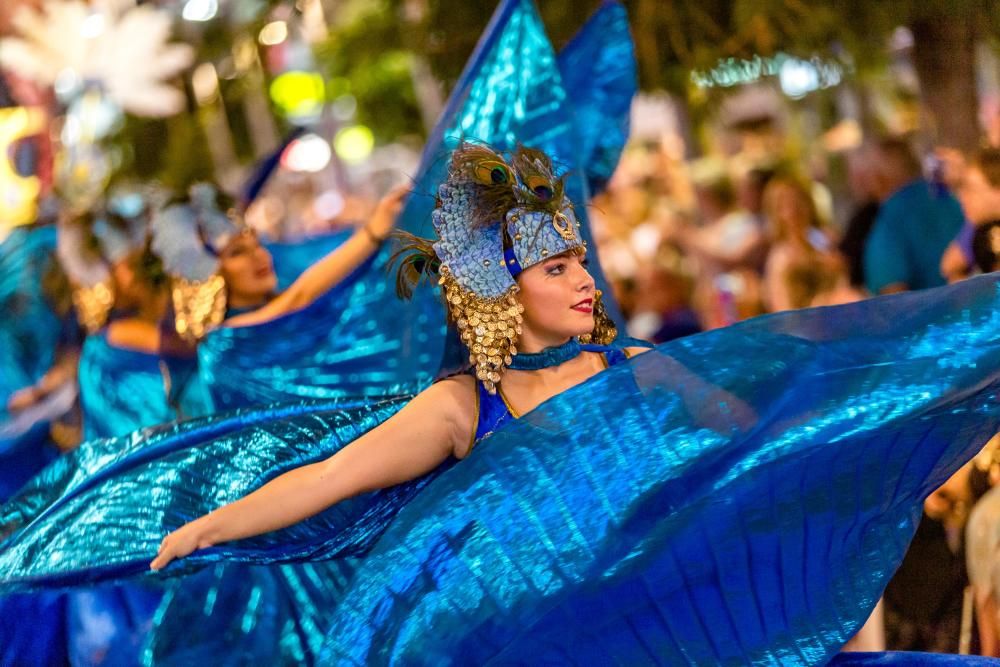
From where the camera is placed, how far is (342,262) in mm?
4609

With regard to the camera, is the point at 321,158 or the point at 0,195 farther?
the point at 321,158

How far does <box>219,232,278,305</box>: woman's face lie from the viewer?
5.13 m

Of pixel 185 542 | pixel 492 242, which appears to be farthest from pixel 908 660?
pixel 185 542

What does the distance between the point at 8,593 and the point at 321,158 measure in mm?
13771

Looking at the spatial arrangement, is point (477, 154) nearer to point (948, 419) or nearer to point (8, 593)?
point (948, 419)

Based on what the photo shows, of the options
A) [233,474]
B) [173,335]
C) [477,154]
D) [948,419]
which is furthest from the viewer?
[173,335]

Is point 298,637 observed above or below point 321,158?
below

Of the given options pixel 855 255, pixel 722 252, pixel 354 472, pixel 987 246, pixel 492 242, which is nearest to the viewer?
pixel 354 472

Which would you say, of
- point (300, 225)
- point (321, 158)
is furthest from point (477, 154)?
point (321, 158)

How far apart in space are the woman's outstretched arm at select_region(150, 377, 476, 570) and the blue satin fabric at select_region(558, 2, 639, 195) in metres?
1.71

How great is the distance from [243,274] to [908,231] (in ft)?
7.89

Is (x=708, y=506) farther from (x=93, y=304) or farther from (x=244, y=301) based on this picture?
(x=93, y=304)

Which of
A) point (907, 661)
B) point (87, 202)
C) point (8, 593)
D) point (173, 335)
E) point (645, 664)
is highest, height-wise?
point (87, 202)

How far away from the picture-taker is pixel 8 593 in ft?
10.3
